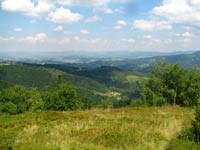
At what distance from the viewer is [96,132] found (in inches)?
707

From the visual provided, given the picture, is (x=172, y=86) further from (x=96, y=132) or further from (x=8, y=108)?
(x=8, y=108)

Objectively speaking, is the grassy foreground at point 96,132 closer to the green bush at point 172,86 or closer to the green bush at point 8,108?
the green bush at point 172,86

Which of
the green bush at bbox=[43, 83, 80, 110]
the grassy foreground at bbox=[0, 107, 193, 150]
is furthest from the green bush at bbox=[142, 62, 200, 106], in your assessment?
the grassy foreground at bbox=[0, 107, 193, 150]

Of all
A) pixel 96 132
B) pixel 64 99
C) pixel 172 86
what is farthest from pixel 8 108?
pixel 96 132

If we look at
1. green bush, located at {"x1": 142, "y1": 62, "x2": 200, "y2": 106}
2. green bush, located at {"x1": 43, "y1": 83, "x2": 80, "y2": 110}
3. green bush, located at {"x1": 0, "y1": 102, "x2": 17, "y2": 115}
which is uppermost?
green bush, located at {"x1": 142, "y1": 62, "x2": 200, "y2": 106}

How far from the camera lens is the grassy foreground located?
15.3 metres

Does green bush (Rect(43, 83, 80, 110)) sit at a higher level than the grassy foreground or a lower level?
lower

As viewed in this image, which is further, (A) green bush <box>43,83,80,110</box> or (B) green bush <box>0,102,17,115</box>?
(B) green bush <box>0,102,17,115</box>

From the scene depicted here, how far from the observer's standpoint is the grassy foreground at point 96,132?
15281 mm

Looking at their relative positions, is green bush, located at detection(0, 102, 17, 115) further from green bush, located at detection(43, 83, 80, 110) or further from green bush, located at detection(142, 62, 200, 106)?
green bush, located at detection(142, 62, 200, 106)

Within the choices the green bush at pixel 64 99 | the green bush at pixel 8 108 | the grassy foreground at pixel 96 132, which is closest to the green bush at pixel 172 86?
the green bush at pixel 64 99

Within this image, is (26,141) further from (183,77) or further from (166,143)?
(183,77)

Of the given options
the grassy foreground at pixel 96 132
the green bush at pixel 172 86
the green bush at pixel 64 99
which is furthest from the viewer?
the green bush at pixel 64 99

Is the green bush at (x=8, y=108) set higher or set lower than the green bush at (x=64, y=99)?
lower
